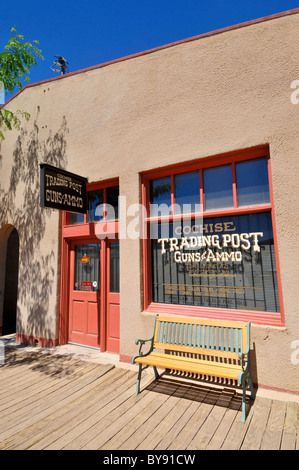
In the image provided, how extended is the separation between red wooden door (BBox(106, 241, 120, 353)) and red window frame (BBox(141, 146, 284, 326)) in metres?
0.79

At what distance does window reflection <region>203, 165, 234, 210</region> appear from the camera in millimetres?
4049

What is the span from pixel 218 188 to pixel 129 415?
3369 mm

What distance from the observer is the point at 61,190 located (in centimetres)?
471

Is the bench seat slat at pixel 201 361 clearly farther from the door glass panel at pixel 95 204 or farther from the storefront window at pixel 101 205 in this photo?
Result: the door glass panel at pixel 95 204

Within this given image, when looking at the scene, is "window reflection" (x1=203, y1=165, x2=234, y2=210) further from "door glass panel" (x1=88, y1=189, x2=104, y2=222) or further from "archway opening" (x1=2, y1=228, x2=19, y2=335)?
"archway opening" (x1=2, y1=228, x2=19, y2=335)

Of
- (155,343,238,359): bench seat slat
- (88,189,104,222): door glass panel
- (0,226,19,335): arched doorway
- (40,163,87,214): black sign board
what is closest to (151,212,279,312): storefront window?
(155,343,238,359): bench seat slat

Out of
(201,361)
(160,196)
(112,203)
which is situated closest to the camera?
(201,361)

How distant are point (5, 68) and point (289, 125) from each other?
18.6 ft

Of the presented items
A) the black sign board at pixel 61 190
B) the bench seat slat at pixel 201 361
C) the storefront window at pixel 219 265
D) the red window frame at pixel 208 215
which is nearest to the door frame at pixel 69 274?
the black sign board at pixel 61 190

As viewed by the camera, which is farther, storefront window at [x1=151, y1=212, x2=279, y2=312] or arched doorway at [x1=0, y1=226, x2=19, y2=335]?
arched doorway at [x1=0, y1=226, x2=19, y2=335]

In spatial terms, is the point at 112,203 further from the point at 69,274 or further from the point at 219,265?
the point at 219,265

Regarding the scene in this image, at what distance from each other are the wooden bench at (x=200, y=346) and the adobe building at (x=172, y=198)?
9.6 inches

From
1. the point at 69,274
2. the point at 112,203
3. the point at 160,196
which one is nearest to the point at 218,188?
the point at 160,196

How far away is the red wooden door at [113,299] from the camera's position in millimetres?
4926
